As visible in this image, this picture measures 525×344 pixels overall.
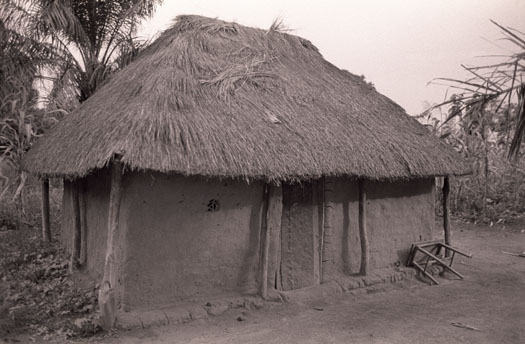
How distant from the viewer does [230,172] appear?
18.3ft

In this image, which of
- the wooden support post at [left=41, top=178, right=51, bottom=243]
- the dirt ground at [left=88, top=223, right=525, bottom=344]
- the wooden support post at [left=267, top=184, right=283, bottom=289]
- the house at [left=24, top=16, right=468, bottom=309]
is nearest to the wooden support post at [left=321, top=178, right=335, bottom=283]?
the house at [left=24, top=16, right=468, bottom=309]

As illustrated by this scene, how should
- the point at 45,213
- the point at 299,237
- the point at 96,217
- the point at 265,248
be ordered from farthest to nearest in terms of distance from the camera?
the point at 45,213
the point at 299,237
the point at 96,217
the point at 265,248

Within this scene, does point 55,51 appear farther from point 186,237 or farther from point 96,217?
point 186,237

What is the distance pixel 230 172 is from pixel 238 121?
40.3 inches

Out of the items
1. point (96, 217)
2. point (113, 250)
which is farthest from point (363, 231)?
point (96, 217)

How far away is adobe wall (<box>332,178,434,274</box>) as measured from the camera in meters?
7.27

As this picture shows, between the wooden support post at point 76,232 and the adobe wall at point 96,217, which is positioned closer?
the adobe wall at point 96,217

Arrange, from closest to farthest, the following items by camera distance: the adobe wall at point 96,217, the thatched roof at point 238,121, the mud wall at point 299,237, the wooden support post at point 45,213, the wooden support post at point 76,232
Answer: the thatched roof at point 238,121 < the adobe wall at point 96,217 < the mud wall at point 299,237 < the wooden support post at point 76,232 < the wooden support post at point 45,213

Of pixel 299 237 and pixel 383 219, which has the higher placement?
pixel 383 219

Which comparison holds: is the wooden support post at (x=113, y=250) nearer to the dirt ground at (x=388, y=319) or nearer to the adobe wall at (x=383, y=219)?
the dirt ground at (x=388, y=319)

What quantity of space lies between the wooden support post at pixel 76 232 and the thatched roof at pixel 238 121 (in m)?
0.56

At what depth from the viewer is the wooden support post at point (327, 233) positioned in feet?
23.1

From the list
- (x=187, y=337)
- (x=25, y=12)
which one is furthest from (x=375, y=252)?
(x=25, y=12)

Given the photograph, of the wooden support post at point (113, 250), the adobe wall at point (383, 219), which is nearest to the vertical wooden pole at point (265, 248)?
the adobe wall at point (383, 219)
